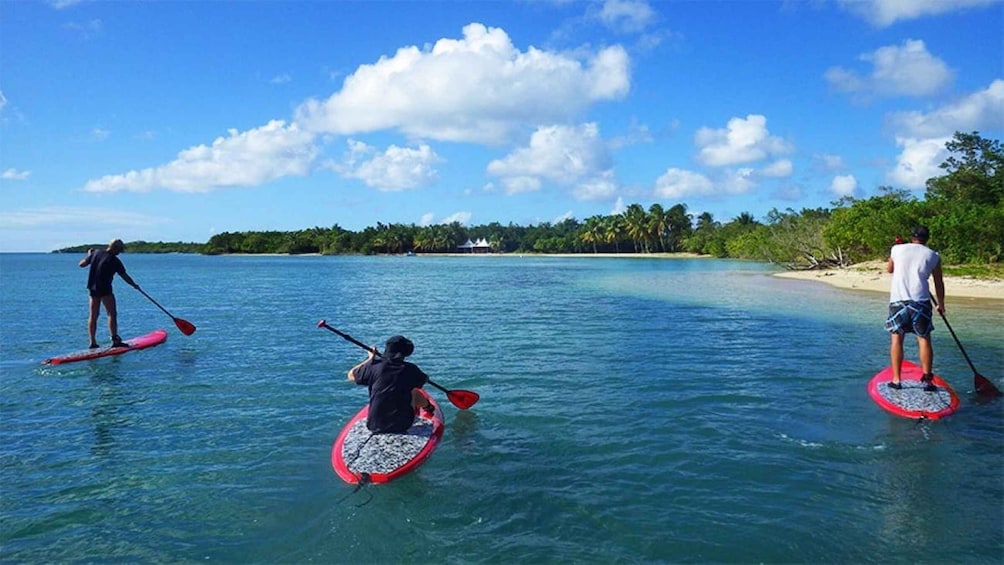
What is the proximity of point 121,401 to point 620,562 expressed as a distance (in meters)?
10.3

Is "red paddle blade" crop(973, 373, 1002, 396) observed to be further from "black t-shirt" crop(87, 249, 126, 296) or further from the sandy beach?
→ the sandy beach

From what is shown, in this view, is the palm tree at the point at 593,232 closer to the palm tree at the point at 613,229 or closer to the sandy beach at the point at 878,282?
the palm tree at the point at 613,229

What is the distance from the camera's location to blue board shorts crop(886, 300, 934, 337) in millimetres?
9523

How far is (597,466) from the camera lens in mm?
8055

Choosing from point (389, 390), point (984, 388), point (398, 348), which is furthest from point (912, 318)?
point (389, 390)

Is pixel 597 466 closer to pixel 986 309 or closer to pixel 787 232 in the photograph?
pixel 986 309

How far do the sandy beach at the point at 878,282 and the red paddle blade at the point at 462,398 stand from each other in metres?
30.2

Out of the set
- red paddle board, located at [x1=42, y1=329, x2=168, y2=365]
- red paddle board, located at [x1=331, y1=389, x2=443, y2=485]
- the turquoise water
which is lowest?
the turquoise water

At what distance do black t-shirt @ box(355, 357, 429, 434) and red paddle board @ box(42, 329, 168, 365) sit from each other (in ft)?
35.0

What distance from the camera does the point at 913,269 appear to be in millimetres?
9625

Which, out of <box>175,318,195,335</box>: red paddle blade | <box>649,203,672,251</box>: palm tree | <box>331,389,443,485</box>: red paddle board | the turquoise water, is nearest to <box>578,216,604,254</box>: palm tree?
<box>649,203,672,251</box>: palm tree

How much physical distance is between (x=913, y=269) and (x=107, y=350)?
703 inches

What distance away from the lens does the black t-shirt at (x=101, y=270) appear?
15.1 metres

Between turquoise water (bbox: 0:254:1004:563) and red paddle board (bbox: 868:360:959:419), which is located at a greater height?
red paddle board (bbox: 868:360:959:419)
